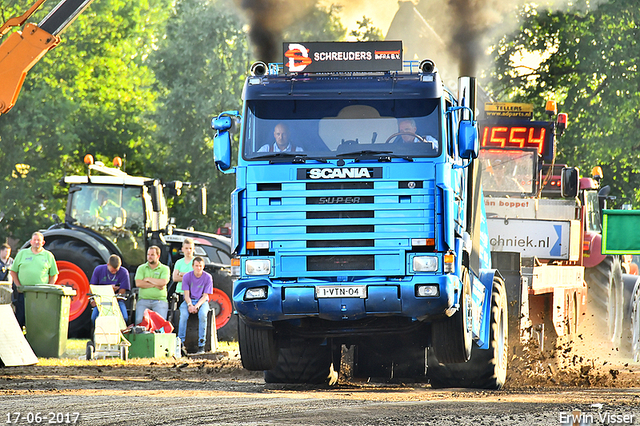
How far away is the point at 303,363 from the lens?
12.5 metres

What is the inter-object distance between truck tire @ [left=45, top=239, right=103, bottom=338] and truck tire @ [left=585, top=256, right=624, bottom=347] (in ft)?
29.8

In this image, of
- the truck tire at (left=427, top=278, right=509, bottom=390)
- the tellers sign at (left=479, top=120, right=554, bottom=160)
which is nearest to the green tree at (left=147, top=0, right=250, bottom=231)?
the tellers sign at (left=479, top=120, right=554, bottom=160)

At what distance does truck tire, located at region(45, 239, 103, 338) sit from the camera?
65.8ft

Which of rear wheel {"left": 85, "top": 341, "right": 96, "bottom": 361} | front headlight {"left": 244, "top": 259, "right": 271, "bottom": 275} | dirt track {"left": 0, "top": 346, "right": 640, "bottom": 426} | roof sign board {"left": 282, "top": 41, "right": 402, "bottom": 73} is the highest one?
roof sign board {"left": 282, "top": 41, "right": 402, "bottom": 73}

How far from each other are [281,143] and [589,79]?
20.9 meters

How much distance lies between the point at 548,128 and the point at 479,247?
6.88 m

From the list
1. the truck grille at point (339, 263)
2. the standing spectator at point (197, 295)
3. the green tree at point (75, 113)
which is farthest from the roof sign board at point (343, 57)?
the green tree at point (75, 113)

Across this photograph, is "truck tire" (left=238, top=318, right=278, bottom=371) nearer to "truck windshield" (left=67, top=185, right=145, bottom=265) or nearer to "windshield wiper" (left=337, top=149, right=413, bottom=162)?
"windshield wiper" (left=337, top=149, right=413, bottom=162)

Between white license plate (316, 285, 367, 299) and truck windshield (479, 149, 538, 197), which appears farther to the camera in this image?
truck windshield (479, 149, 538, 197)

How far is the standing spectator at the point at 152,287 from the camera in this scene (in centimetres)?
1706

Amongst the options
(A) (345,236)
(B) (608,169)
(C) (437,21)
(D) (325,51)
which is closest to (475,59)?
(C) (437,21)

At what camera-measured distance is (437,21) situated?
16828mm

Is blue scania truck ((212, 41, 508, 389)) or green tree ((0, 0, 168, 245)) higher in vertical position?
green tree ((0, 0, 168, 245))

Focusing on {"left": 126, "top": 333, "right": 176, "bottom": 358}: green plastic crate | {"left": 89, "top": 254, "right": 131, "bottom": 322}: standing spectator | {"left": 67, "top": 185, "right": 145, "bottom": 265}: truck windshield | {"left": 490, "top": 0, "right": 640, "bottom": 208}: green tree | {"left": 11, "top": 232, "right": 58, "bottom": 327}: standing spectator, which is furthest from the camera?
{"left": 490, "top": 0, "right": 640, "bottom": 208}: green tree
